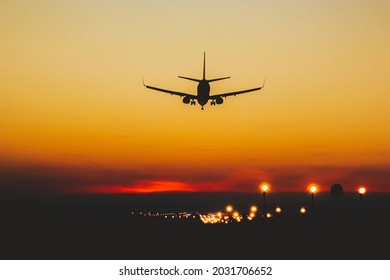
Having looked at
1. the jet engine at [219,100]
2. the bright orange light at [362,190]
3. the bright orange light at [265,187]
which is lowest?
the bright orange light at [265,187]

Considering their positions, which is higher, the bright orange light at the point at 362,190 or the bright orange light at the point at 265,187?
the bright orange light at the point at 362,190

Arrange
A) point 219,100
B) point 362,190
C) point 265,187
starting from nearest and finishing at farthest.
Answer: point 265,187
point 219,100
point 362,190

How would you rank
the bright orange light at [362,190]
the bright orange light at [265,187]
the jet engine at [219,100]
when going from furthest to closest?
the bright orange light at [362,190] → the jet engine at [219,100] → the bright orange light at [265,187]

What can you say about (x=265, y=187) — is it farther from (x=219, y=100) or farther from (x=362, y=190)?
(x=362, y=190)

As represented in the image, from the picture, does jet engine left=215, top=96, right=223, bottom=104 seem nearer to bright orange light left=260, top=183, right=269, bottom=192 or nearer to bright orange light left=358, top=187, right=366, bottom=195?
bright orange light left=260, top=183, right=269, bottom=192

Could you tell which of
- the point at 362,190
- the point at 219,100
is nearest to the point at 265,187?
the point at 219,100

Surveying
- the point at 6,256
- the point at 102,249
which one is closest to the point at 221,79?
the point at 102,249

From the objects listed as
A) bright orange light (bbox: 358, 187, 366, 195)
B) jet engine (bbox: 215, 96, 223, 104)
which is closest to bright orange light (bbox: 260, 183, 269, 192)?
jet engine (bbox: 215, 96, 223, 104)

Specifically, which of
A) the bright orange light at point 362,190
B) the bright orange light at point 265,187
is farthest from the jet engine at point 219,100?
the bright orange light at point 362,190

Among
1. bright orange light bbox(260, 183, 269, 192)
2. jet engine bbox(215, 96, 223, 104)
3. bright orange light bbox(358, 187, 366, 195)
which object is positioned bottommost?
bright orange light bbox(260, 183, 269, 192)

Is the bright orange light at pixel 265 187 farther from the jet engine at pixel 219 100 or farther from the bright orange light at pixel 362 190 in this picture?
the bright orange light at pixel 362 190
